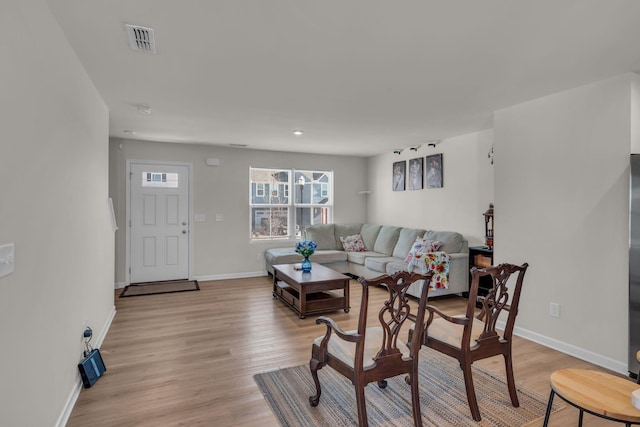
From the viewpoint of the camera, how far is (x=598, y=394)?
62.6 inches

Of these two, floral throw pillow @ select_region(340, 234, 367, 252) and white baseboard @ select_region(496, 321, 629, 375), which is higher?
floral throw pillow @ select_region(340, 234, 367, 252)

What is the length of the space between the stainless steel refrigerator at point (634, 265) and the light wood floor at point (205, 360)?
0.42 meters

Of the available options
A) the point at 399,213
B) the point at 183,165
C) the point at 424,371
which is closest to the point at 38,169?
the point at 424,371

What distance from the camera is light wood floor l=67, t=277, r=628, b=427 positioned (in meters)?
2.30

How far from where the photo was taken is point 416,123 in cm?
448

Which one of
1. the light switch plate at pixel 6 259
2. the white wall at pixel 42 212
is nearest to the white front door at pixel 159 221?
the white wall at pixel 42 212

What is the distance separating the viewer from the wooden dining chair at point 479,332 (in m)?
2.20

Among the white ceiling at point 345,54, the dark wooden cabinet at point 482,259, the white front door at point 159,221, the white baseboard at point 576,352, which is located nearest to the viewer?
the white ceiling at point 345,54

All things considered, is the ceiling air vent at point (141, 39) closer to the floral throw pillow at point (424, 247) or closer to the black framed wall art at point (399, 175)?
the floral throw pillow at point (424, 247)

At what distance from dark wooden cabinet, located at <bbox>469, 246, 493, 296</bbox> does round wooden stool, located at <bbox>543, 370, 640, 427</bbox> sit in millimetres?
2815

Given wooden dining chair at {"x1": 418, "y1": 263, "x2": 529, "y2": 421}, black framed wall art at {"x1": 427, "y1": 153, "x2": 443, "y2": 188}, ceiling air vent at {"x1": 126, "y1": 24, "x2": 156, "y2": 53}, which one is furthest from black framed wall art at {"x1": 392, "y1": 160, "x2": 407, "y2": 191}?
ceiling air vent at {"x1": 126, "y1": 24, "x2": 156, "y2": 53}

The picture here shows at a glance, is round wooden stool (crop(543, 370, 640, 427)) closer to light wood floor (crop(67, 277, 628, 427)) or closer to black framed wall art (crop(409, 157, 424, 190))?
light wood floor (crop(67, 277, 628, 427))

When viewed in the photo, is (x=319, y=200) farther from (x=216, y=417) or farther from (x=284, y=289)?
(x=216, y=417)

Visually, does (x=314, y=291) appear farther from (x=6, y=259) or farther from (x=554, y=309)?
(x=6, y=259)
